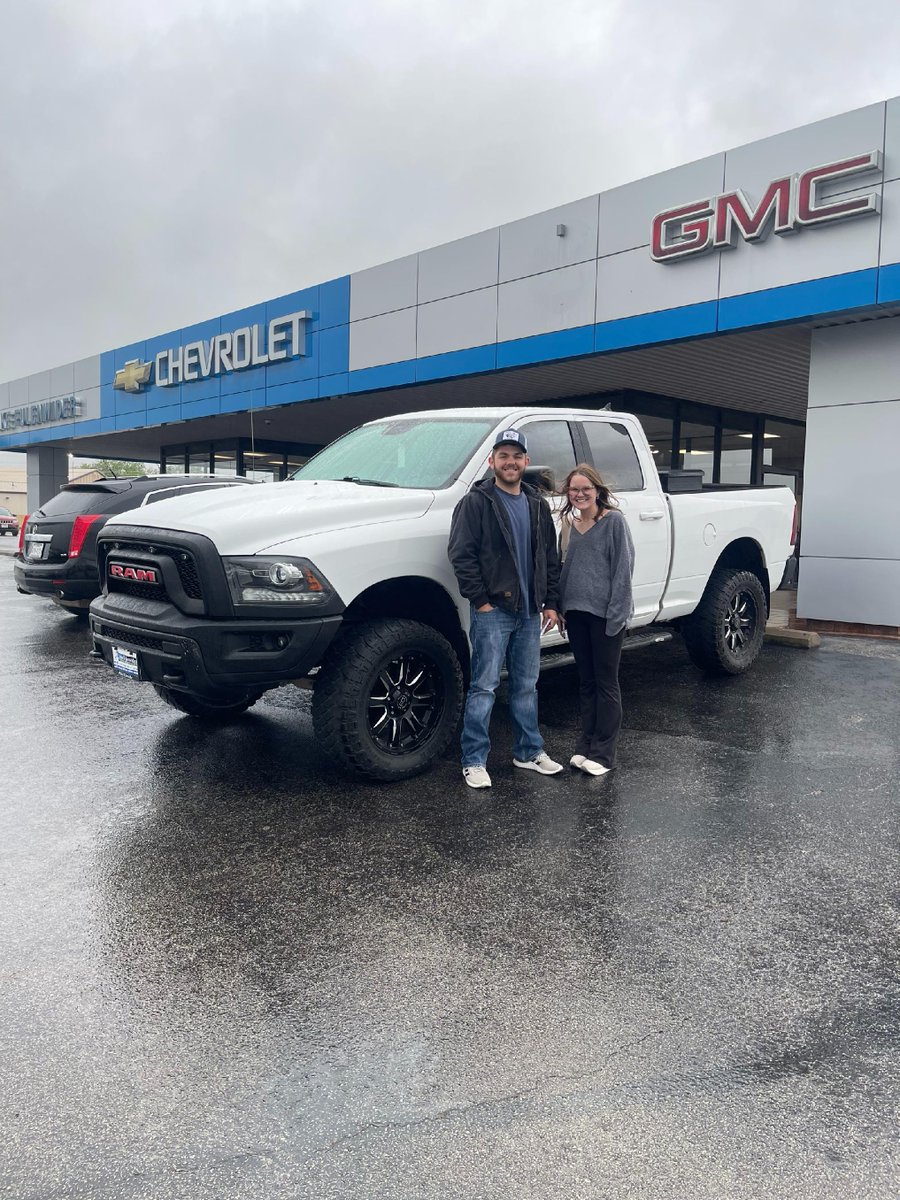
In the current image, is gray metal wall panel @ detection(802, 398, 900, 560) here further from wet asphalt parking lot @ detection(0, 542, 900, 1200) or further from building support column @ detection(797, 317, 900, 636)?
wet asphalt parking lot @ detection(0, 542, 900, 1200)

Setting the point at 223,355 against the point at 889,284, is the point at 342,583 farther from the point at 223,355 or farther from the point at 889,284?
the point at 223,355

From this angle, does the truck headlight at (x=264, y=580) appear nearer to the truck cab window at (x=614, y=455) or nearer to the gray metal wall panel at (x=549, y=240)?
the truck cab window at (x=614, y=455)

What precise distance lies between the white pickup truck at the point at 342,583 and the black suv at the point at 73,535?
429cm

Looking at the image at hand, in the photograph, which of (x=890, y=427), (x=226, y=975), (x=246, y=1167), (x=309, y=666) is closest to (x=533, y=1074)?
(x=246, y=1167)

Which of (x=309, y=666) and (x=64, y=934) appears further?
(x=309, y=666)

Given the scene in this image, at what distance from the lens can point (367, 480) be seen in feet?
18.2

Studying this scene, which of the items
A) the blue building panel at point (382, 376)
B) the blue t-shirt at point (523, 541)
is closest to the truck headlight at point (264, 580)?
the blue t-shirt at point (523, 541)

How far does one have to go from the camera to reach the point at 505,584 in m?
4.70

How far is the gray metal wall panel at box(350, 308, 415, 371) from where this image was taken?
1620 cm

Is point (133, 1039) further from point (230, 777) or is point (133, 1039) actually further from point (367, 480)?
point (367, 480)

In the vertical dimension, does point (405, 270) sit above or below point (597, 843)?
above

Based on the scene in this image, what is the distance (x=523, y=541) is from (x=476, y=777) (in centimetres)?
132

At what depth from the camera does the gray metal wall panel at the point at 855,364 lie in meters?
10.0

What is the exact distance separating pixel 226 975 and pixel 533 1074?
111 centimetres
